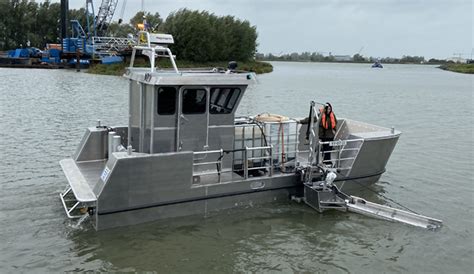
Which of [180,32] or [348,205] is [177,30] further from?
[348,205]

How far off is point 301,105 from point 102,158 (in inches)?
832

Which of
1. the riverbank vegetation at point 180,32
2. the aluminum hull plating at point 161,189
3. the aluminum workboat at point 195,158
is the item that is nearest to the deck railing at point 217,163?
the aluminum workboat at point 195,158

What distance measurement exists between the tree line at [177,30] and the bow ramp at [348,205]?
39620 mm

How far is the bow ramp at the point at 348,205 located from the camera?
9.14 metres

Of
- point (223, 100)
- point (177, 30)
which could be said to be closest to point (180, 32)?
point (177, 30)

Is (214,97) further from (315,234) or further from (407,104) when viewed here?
(407,104)

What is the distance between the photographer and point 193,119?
891 centimetres

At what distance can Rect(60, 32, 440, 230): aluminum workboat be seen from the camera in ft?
26.1

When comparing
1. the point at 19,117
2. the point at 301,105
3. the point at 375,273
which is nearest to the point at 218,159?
the point at 375,273

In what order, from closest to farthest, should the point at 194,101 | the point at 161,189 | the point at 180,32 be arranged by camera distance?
the point at 161,189 → the point at 194,101 → the point at 180,32

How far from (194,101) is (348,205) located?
3751mm

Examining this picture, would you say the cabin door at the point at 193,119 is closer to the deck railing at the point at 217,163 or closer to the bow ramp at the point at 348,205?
the deck railing at the point at 217,163

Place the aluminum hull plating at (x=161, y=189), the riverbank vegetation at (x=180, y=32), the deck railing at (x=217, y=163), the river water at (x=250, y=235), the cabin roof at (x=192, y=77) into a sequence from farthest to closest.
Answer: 1. the riverbank vegetation at (x=180, y=32)
2. the deck railing at (x=217, y=163)
3. the cabin roof at (x=192, y=77)
4. the aluminum hull plating at (x=161, y=189)
5. the river water at (x=250, y=235)

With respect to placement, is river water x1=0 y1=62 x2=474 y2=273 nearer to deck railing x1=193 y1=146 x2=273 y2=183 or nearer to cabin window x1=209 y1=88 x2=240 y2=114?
deck railing x1=193 y1=146 x2=273 y2=183
